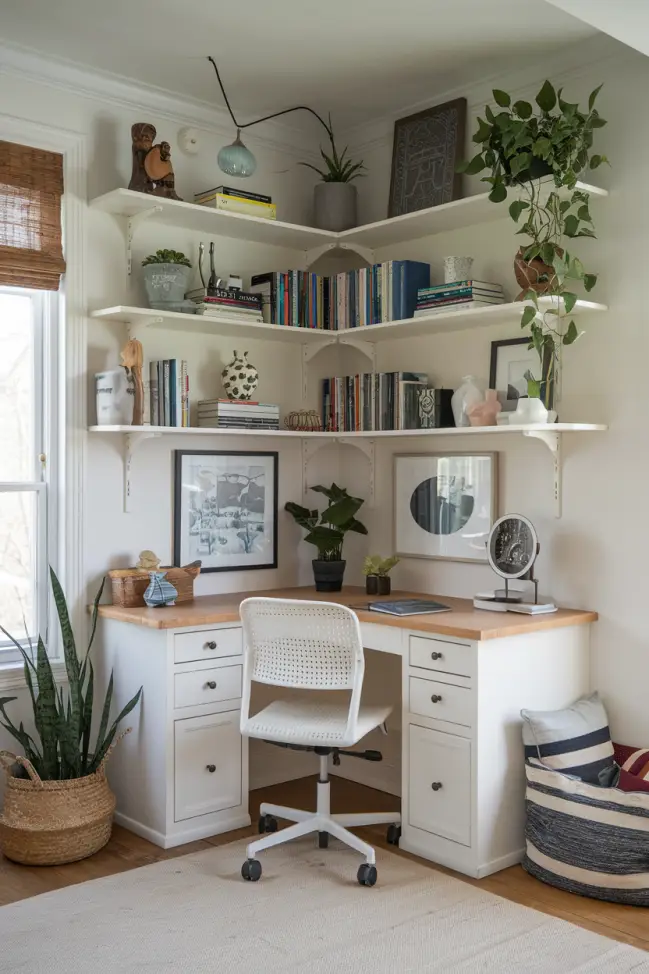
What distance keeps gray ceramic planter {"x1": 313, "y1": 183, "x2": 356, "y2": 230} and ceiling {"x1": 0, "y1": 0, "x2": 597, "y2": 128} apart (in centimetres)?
38

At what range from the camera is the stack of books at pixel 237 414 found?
3.79 metres

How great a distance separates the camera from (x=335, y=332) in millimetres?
4074

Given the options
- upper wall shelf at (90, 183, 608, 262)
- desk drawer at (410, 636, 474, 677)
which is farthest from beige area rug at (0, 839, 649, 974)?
upper wall shelf at (90, 183, 608, 262)

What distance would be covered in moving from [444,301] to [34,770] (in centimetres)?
223

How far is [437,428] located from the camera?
3.68m

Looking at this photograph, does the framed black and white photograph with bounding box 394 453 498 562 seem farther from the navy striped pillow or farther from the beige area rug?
the beige area rug

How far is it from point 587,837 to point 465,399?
156cm

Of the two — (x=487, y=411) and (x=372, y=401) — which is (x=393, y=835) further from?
(x=372, y=401)

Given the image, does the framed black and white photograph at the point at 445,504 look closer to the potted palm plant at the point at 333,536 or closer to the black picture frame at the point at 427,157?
the potted palm plant at the point at 333,536

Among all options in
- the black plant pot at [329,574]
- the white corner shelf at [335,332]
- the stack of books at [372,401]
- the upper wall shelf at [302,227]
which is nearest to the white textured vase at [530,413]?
the white corner shelf at [335,332]

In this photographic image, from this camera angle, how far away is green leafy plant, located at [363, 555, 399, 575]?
3.88m

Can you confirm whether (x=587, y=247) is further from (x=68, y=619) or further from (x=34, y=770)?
(x=34, y=770)

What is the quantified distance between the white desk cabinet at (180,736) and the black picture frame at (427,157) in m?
1.90

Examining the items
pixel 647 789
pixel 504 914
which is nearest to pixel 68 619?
pixel 504 914
